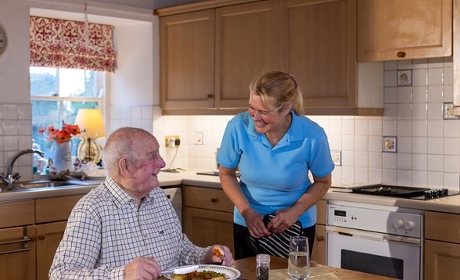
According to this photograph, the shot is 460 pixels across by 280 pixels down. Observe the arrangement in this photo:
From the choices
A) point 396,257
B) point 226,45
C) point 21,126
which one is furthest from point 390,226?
point 21,126

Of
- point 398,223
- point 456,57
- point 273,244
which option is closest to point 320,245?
point 398,223

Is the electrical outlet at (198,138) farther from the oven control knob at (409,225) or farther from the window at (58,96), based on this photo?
the oven control knob at (409,225)

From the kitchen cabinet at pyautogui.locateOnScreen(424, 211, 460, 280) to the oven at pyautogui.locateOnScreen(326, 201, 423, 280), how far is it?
5 cm

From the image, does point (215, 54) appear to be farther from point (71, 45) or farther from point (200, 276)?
point (200, 276)

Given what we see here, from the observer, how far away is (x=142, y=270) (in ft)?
6.35

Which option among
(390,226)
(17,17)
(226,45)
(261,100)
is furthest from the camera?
(226,45)

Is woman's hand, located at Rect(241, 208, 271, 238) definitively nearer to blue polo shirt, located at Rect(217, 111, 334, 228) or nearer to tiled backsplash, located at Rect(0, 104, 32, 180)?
blue polo shirt, located at Rect(217, 111, 334, 228)

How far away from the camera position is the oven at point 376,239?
3391mm

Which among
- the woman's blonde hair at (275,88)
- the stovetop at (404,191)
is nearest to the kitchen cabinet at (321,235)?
the stovetop at (404,191)

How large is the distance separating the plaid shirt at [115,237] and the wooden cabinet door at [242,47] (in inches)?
80.8

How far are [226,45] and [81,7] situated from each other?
1020mm

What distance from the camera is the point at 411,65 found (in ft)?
13.1

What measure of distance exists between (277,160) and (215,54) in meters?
1.92

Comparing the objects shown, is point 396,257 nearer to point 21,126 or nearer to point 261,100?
point 261,100
